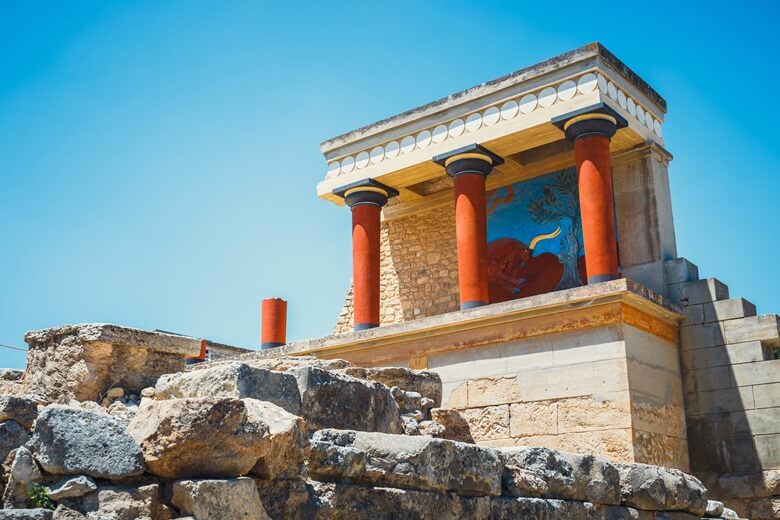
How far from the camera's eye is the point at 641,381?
9.98 m

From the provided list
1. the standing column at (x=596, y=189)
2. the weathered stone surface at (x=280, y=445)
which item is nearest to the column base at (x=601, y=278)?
the standing column at (x=596, y=189)

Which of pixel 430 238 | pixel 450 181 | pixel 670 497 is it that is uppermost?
pixel 450 181

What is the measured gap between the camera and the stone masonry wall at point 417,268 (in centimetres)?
1478

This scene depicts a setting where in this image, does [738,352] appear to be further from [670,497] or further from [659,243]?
[670,497]

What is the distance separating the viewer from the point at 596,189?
11297 mm

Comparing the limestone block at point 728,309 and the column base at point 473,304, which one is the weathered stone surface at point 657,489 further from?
the column base at point 473,304

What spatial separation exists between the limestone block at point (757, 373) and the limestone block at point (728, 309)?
25.7 inches

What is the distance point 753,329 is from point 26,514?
981cm

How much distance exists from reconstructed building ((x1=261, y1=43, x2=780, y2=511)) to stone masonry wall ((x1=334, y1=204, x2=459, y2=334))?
29mm

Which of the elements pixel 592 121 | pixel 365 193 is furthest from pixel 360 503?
pixel 365 193

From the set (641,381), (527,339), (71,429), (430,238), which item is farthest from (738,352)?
(71,429)

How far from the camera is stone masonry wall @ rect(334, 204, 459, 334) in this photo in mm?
14781

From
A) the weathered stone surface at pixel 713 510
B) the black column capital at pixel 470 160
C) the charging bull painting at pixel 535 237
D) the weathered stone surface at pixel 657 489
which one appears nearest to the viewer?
the weathered stone surface at pixel 657 489

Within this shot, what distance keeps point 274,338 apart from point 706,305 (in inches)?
291
